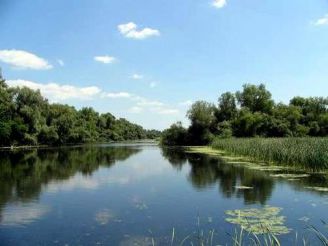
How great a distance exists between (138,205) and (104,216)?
2132 millimetres

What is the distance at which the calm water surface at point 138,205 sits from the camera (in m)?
10.8

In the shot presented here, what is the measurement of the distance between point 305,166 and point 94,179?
1199 centimetres

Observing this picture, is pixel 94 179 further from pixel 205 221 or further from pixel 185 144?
pixel 185 144

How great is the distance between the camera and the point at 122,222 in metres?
12.2

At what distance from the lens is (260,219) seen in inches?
475

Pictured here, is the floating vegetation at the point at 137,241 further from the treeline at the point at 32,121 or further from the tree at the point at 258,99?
the tree at the point at 258,99

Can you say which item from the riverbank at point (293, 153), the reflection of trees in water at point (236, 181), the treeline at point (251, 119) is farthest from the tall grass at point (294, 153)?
the treeline at point (251, 119)

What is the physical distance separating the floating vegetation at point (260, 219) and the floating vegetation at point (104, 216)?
3.48m

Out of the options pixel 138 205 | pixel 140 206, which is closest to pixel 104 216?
pixel 140 206

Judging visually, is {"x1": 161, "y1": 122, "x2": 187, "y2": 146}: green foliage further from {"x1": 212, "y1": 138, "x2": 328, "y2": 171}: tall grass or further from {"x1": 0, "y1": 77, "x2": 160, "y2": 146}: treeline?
{"x1": 212, "y1": 138, "x2": 328, "y2": 171}: tall grass

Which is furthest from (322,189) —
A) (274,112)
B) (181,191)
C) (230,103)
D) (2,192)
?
(230,103)

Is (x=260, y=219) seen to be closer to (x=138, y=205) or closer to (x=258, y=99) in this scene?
(x=138, y=205)

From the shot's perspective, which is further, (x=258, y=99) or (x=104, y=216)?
(x=258, y=99)

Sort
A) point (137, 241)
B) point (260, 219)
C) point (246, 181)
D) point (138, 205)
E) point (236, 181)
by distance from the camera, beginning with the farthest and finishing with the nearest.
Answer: point (236, 181), point (246, 181), point (138, 205), point (260, 219), point (137, 241)
